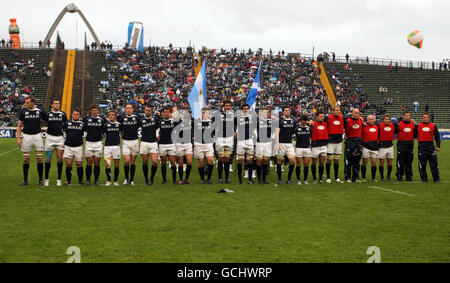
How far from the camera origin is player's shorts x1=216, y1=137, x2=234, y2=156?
45.1 ft

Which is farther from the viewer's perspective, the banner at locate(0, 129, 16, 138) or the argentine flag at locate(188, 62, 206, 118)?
the banner at locate(0, 129, 16, 138)

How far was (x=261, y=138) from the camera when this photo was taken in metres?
13.9

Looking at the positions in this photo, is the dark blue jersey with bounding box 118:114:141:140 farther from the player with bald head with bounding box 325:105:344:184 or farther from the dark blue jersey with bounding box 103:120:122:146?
the player with bald head with bounding box 325:105:344:184

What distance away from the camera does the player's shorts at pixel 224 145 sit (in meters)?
13.7

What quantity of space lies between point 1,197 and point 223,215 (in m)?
5.53

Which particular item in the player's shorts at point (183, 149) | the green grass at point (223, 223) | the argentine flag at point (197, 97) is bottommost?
the green grass at point (223, 223)

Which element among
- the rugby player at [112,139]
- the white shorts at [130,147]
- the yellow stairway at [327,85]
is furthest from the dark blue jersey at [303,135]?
A: the yellow stairway at [327,85]

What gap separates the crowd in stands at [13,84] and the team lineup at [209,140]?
25316mm

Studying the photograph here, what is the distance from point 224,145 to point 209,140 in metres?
0.46

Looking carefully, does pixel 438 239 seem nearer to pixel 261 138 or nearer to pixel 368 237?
pixel 368 237

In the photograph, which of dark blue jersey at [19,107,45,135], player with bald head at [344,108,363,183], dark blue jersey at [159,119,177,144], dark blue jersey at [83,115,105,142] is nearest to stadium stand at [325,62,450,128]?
player with bald head at [344,108,363,183]

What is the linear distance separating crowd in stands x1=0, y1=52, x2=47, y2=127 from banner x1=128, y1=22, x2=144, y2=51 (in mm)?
10670

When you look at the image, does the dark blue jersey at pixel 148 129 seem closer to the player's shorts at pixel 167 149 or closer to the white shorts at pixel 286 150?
the player's shorts at pixel 167 149

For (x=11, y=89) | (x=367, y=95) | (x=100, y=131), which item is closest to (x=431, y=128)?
(x=100, y=131)
